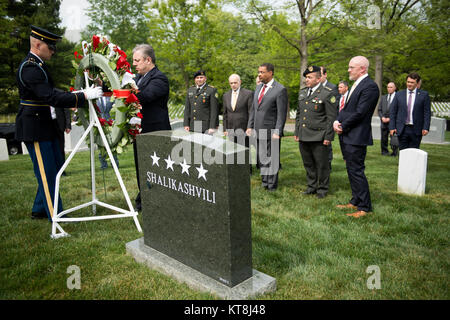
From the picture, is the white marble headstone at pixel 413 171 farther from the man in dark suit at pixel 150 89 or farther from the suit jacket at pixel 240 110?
the man in dark suit at pixel 150 89

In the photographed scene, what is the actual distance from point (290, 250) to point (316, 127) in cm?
262

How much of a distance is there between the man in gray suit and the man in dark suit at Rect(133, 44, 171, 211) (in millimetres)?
2119

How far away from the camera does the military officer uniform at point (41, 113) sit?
12.8 ft

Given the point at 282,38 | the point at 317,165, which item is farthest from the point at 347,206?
the point at 282,38

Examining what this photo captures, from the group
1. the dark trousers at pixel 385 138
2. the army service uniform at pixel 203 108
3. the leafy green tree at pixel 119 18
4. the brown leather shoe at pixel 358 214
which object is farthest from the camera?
the leafy green tree at pixel 119 18

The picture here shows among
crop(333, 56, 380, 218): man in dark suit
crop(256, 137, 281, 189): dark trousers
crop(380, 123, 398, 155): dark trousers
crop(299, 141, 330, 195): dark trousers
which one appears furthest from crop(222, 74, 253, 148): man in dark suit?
crop(380, 123, 398, 155): dark trousers

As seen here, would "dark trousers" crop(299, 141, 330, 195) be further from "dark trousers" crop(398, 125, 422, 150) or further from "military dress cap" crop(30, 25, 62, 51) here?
"military dress cap" crop(30, 25, 62, 51)

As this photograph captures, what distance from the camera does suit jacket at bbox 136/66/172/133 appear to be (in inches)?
165

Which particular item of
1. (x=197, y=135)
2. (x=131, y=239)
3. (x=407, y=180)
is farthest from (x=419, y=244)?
(x=131, y=239)

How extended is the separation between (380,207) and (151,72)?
12.9 feet

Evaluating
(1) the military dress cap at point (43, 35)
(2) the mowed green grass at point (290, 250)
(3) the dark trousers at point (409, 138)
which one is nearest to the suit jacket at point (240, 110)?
(2) the mowed green grass at point (290, 250)

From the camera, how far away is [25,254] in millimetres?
3455

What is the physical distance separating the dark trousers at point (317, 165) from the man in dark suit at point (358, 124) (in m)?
0.80

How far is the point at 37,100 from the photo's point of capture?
13.6 ft
